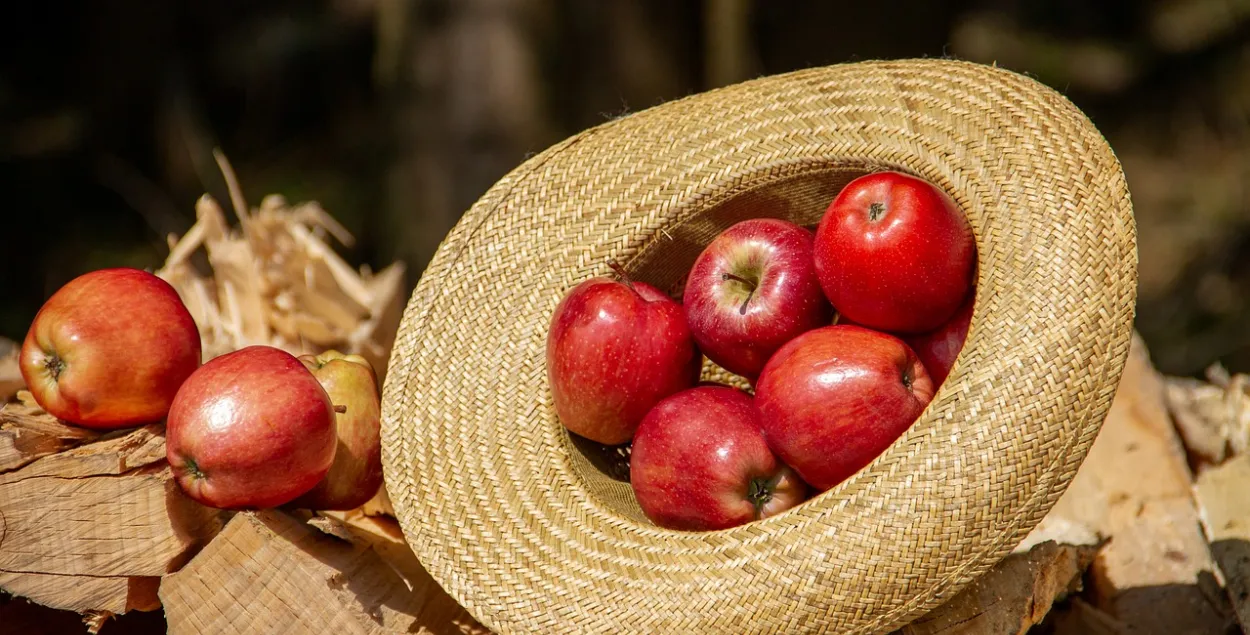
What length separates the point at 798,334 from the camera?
2043mm

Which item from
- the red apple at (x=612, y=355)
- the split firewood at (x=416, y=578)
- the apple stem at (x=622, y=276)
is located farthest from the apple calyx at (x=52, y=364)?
the apple stem at (x=622, y=276)

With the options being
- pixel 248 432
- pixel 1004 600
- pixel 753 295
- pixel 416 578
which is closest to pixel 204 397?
pixel 248 432

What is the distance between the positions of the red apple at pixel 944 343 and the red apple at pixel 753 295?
226 mm

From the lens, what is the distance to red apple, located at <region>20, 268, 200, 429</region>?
2.15m

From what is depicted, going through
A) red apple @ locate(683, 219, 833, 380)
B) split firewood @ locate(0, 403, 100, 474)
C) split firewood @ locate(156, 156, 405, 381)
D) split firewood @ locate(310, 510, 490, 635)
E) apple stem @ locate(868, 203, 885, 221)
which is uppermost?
apple stem @ locate(868, 203, 885, 221)

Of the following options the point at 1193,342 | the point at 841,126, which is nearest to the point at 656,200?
the point at 841,126

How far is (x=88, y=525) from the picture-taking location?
2.11 metres

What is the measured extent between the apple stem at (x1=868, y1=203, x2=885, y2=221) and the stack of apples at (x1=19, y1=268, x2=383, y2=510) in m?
1.19

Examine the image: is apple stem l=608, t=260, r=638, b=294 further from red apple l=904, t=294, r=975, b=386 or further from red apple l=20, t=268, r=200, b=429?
red apple l=20, t=268, r=200, b=429

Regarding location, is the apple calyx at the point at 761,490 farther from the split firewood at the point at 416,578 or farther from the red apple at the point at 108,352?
the red apple at the point at 108,352

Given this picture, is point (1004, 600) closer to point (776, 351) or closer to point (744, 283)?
point (776, 351)

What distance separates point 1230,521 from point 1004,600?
121 centimetres

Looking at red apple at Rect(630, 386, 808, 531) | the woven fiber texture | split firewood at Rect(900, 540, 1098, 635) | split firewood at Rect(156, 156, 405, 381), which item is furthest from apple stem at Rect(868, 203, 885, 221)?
split firewood at Rect(156, 156, 405, 381)

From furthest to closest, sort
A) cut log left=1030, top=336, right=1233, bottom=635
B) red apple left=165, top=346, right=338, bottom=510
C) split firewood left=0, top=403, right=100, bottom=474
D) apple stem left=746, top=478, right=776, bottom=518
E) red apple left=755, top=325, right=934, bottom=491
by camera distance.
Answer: cut log left=1030, top=336, right=1233, bottom=635, split firewood left=0, top=403, right=100, bottom=474, red apple left=165, top=346, right=338, bottom=510, apple stem left=746, top=478, right=776, bottom=518, red apple left=755, top=325, right=934, bottom=491
